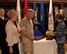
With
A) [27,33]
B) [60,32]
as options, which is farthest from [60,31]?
[27,33]

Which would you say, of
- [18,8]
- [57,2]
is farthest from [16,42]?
[57,2]

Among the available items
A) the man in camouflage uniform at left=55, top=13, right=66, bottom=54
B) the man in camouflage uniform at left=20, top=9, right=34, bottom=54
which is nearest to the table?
the man in camouflage uniform at left=55, top=13, right=66, bottom=54

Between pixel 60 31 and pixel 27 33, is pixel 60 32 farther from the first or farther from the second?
pixel 27 33

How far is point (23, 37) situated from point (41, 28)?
6.36 feet

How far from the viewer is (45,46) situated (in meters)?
4.39

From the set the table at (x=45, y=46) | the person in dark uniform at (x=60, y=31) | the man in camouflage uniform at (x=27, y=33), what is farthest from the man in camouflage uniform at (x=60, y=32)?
the man in camouflage uniform at (x=27, y=33)

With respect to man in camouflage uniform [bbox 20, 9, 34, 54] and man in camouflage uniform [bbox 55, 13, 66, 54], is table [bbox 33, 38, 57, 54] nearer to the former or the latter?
man in camouflage uniform [bbox 55, 13, 66, 54]

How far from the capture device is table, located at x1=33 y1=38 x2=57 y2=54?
14.3 feet

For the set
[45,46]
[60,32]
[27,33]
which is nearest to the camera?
[27,33]

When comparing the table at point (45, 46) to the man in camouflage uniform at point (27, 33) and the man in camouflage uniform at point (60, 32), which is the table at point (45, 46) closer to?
the man in camouflage uniform at point (60, 32)

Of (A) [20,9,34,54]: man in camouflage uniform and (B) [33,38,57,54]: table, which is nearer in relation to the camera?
(A) [20,9,34,54]: man in camouflage uniform

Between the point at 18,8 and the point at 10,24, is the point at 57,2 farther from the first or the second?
the point at 10,24

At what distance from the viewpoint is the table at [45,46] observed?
435 cm

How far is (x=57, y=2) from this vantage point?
5816 millimetres
